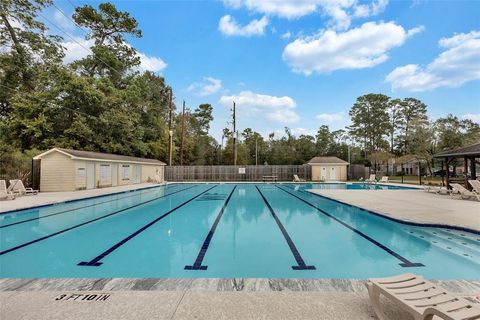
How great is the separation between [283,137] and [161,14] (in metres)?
30.1

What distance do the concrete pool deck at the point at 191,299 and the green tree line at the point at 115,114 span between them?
15.5m

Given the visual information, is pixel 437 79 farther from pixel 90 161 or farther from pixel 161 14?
pixel 90 161

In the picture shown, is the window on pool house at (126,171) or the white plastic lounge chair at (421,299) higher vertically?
the window on pool house at (126,171)

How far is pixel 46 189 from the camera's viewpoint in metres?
15.3

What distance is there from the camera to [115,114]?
2281 centimetres

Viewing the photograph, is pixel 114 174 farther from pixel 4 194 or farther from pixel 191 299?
pixel 191 299

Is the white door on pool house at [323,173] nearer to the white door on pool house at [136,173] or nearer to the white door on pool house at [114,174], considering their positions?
the white door on pool house at [136,173]

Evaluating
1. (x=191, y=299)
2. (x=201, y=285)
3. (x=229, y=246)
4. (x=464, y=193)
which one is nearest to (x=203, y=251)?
(x=229, y=246)

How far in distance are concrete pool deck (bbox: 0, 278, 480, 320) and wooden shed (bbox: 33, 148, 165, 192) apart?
13710 millimetres

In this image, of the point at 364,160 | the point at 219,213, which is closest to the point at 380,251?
the point at 219,213

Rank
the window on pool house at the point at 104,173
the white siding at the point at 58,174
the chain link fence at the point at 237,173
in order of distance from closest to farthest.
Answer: the white siding at the point at 58,174, the window on pool house at the point at 104,173, the chain link fence at the point at 237,173

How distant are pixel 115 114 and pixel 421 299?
24309mm

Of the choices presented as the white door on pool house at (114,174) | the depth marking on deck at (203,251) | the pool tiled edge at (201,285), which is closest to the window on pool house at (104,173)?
the white door on pool house at (114,174)

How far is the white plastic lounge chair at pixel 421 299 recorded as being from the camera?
1951 millimetres
